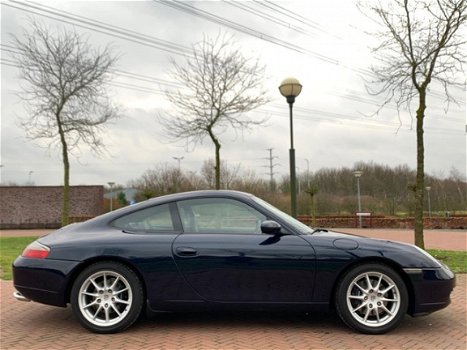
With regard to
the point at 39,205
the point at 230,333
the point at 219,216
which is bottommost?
the point at 230,333

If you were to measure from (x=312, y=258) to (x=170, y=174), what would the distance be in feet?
138

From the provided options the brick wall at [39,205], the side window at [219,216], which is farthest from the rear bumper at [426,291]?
the brick wall at [39,205]

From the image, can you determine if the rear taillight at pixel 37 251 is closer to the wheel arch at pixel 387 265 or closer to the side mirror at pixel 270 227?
the side mirror at pixel 270 227

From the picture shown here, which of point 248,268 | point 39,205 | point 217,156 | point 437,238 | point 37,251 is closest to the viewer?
point 248,268

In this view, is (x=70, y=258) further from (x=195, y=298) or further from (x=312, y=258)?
(x=312, y=258)

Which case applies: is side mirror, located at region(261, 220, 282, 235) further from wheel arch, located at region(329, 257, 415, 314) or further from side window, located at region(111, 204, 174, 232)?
side window, located at region(111, 204, 174, 232)

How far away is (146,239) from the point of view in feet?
14.0

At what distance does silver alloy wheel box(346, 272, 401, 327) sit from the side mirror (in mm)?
869

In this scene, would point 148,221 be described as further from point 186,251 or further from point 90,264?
point 90,264

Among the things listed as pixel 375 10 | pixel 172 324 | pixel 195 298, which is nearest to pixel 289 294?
pixel 195 298

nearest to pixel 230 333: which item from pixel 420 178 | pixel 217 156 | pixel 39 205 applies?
pixel 420 178

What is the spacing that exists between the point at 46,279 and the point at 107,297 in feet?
2.02

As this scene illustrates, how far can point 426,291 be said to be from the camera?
13.6 feet

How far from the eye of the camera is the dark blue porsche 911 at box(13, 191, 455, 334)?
4.13 meters
